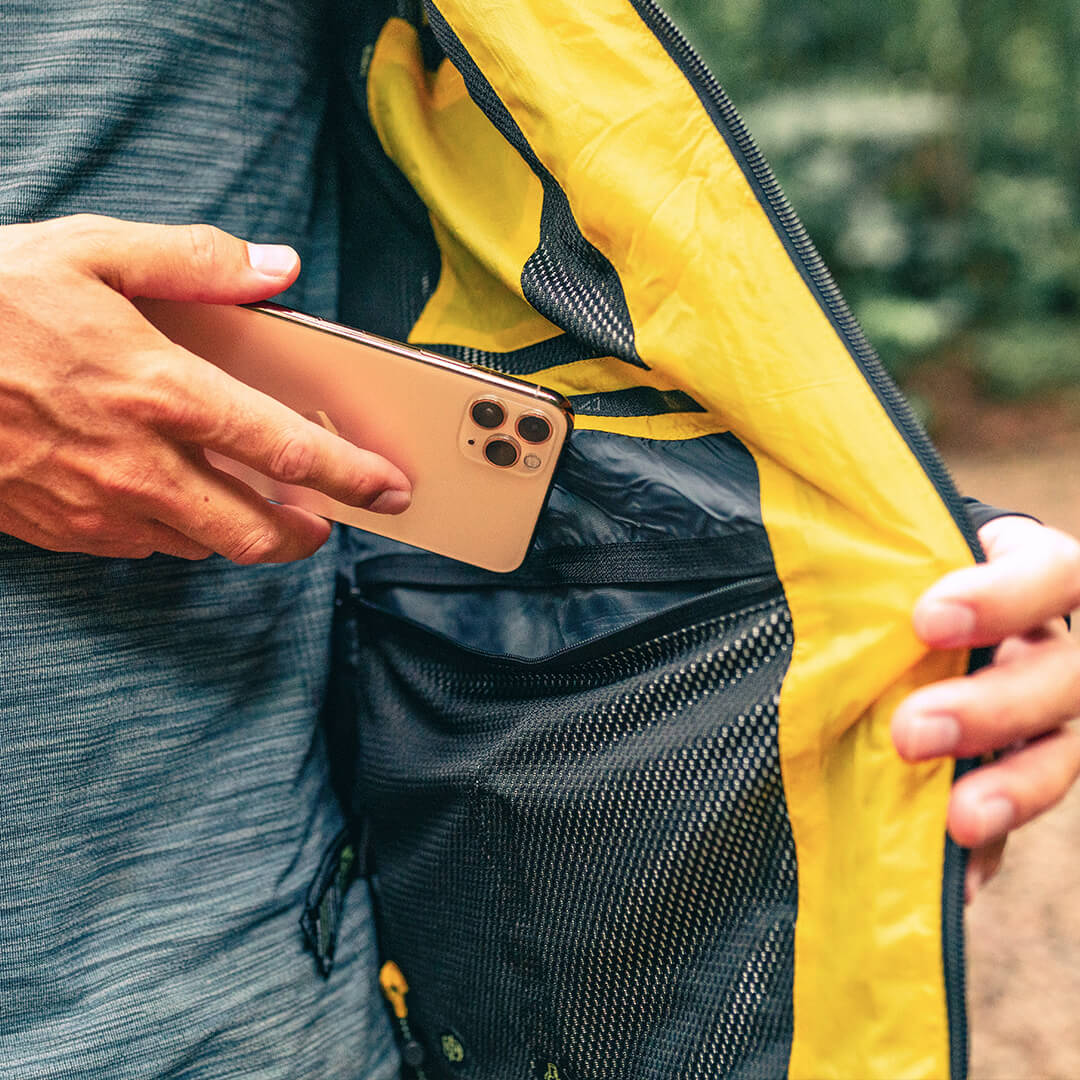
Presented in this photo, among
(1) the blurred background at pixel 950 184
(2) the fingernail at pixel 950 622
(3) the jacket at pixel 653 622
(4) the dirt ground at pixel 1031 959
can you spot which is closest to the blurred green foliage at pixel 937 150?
(1) the blurred background at pixel 950 184

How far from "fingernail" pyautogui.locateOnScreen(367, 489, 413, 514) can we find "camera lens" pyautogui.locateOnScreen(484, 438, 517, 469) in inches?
2.2

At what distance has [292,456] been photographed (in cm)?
47

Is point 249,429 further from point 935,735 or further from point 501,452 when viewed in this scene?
point 935,735

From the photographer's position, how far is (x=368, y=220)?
626 mm

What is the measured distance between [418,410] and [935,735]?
32 cm

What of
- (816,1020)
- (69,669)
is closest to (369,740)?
(69,669)

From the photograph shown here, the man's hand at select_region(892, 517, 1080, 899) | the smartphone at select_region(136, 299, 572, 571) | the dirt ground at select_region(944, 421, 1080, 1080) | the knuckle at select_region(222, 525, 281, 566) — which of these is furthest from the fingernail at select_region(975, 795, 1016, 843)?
the dirt ground at select_region(944, 421, 1080, 1080)

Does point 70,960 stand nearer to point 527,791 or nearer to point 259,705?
point 259,705

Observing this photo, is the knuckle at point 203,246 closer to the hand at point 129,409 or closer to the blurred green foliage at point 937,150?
the hand at point 129,409

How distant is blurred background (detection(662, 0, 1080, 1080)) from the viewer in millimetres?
3264

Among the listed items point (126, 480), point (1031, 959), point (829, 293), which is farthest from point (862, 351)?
point (1031, 959)

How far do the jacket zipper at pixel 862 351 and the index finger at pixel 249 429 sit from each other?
26 cm

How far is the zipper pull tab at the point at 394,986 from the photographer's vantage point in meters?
0.60

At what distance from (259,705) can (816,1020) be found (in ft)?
1.25
